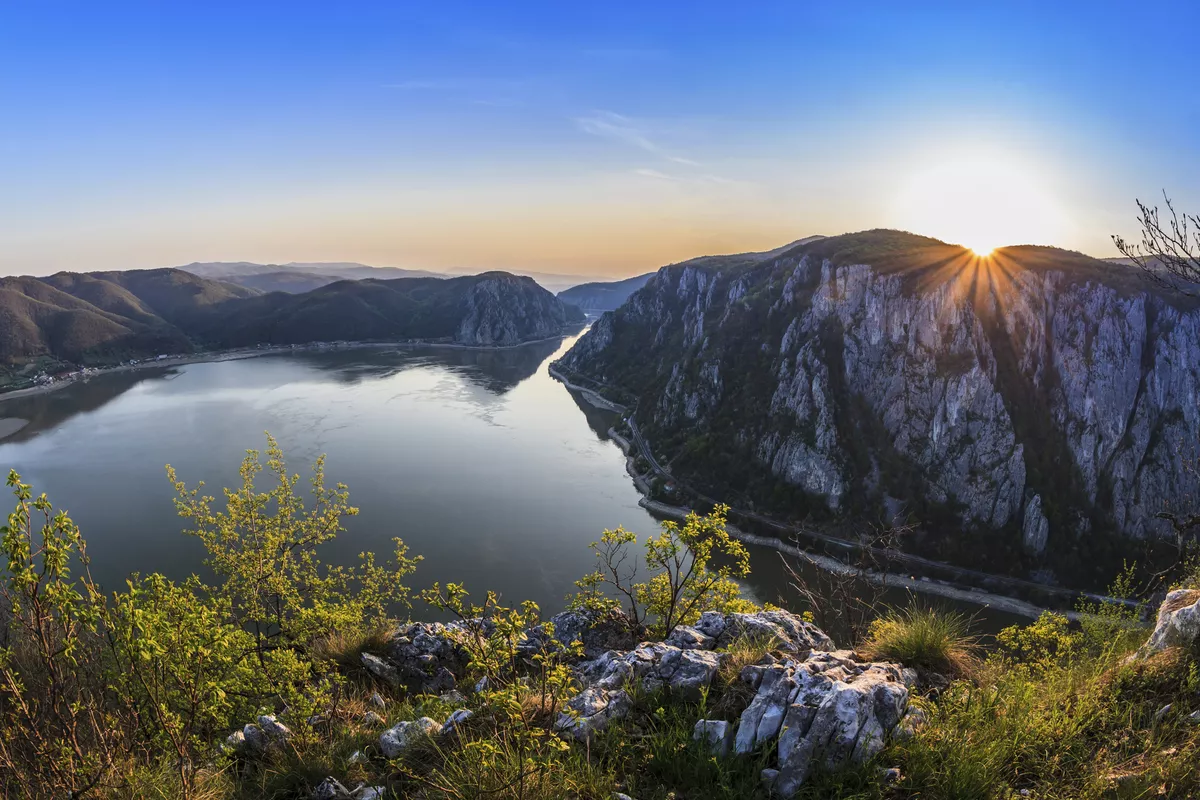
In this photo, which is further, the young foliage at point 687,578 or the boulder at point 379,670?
the boulder at point 379,670

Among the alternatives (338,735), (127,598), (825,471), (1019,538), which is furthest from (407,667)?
(1019,538)

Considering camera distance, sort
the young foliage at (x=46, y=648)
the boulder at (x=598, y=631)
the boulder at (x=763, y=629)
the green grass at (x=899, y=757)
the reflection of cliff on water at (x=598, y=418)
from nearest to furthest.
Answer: the young foliage at (x=46, y=648) < the green grass at (x=899, y=757) < the boulder at (x=763, y=629) < the boulder at (x=598, y=631) < the reflection of cliff on water at (x=598, y=418)

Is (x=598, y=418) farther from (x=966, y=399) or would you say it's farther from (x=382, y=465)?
(x=966, y=399)

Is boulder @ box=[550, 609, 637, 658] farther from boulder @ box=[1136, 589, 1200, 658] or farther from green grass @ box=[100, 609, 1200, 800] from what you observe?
boulder @ box=[1136, 589, 1200, 658]

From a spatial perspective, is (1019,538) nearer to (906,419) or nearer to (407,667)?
(906,419)

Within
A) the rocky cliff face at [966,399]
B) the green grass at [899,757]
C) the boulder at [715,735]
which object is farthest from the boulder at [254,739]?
the rocky cliff face at [966,399]

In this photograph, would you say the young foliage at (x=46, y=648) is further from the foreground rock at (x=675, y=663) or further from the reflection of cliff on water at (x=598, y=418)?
the reflection of cliff on water at (x=598, y=418)
